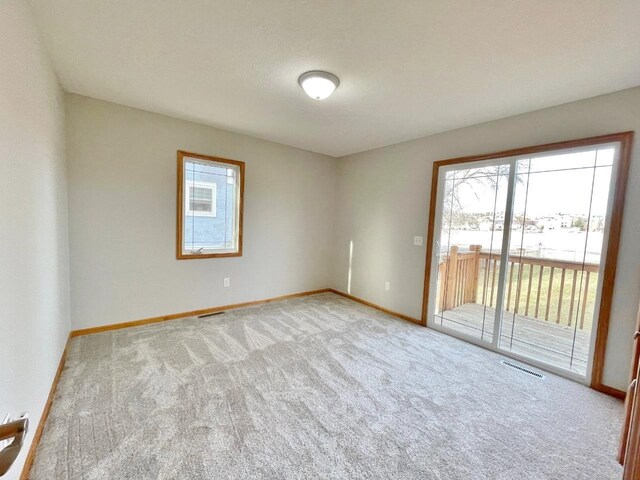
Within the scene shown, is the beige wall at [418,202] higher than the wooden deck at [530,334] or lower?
higher

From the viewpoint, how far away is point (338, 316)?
376 centimetres

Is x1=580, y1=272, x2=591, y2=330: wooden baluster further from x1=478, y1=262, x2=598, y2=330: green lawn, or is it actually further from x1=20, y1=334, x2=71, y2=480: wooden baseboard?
x1=20, y1=334, x2=71, y2=480: wooden baseboard

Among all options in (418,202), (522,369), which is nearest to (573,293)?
(522,369)

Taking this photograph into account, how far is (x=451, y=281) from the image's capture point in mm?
3504

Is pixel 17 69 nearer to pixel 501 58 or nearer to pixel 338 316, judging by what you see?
pixel 501 58

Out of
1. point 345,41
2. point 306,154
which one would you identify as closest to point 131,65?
point 345,41

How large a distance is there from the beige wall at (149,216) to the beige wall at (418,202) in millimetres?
1106

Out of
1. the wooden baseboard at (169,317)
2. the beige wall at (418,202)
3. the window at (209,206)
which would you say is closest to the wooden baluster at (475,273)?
the beige wall at (418,202)

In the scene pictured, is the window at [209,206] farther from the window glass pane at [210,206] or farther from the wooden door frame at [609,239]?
the wooden door frame at [609,239]

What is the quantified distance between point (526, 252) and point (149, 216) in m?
4.22

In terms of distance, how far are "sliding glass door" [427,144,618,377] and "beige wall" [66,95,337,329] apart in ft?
7.87

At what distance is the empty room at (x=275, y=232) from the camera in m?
1.49

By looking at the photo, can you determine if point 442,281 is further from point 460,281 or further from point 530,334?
point 530,334

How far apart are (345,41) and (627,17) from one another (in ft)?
5.06
